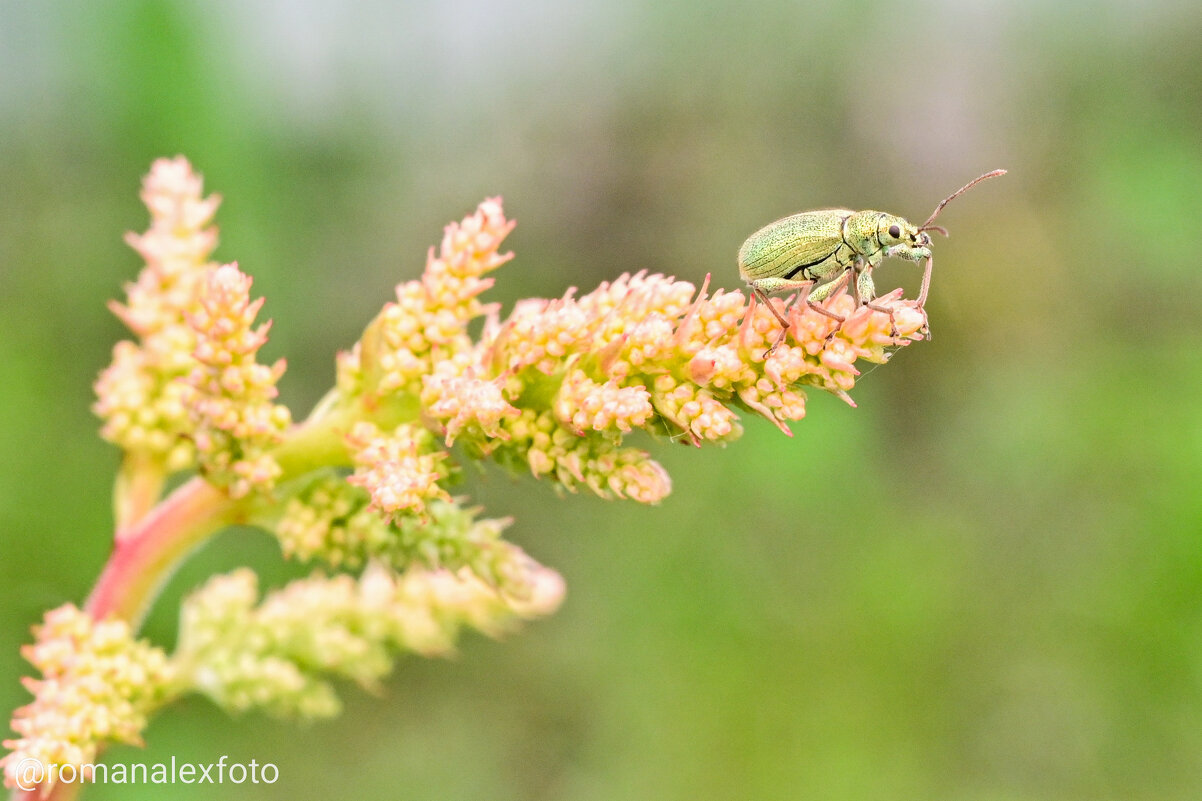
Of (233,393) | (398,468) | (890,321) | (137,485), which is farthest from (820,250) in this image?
(137,485)

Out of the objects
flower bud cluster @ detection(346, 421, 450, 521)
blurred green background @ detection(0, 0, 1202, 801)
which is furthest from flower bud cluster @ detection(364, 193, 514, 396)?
blurred green background @ detection(0, 0, 1202, 801)

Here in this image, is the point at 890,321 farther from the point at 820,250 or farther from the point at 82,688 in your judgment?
the point at 82,688

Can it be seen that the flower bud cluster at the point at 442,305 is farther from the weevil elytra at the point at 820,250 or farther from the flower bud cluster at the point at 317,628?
the weevil elytra at the point at 820,250

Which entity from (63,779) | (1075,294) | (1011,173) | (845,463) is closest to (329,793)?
(845,463)

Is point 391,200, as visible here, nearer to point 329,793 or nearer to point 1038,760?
point 329,793

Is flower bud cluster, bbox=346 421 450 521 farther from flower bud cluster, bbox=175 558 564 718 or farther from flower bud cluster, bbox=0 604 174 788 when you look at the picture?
flower bud cluster, bbox=0 604 174 788
